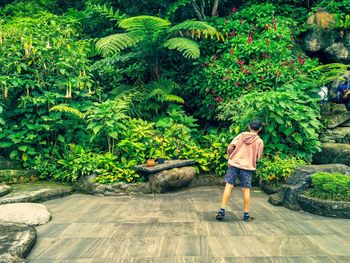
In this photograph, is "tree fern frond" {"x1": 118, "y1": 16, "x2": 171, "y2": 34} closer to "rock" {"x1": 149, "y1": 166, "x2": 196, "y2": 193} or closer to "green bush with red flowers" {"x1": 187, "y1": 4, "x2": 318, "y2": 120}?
"green bush with red flowers" {"x1": 187, "y1": 4, "x2": 318, "y2": 120}

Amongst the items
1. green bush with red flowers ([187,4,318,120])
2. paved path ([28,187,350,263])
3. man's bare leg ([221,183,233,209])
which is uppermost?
green bush with red flowers ([187,4,318,120])

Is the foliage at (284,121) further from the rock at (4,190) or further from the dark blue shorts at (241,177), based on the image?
the rock at (4,190)

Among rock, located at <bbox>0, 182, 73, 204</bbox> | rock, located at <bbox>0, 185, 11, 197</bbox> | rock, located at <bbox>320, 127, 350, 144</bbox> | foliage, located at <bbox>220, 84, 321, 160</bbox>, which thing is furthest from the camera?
rock, located at <bbox>320, 127, 350, 144</bbox>

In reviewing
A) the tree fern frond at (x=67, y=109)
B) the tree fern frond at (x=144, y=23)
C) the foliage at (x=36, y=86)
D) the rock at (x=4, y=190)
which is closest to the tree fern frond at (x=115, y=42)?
the tree fern frond at (x=144, y=23)

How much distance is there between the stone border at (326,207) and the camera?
4918 millimetres

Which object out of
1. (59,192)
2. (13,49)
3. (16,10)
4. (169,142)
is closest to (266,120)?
(169,142)

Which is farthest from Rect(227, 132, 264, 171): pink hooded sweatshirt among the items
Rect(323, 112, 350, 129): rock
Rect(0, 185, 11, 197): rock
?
Rect(0, 185, 11, 197): rock

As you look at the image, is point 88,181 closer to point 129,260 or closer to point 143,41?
point 129,260

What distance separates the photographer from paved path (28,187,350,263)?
11.4 feet

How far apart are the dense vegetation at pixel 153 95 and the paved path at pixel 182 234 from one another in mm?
1630

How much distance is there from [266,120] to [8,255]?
17.4ft

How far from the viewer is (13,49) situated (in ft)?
24.0

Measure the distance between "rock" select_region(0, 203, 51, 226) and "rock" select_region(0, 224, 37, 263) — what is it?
368 mm

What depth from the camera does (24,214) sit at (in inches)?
188
